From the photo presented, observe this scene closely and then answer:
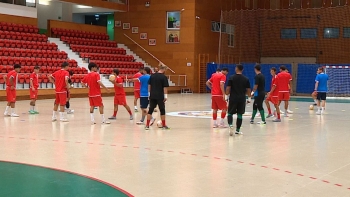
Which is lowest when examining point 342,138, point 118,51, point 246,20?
point 342,138

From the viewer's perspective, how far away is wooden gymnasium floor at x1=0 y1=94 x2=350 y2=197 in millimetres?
6426

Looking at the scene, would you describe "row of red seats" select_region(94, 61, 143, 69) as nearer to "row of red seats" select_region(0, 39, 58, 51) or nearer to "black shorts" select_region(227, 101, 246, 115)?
"row of red seats" select_region(0, 39, 58, 51)

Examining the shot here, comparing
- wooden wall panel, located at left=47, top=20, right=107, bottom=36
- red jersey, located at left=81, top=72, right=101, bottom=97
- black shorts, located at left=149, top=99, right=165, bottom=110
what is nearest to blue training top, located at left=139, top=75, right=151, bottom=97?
red jersey, located at left=81, top=72, right=101, bottom=97

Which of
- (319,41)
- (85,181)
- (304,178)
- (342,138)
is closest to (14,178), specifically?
(85,181)

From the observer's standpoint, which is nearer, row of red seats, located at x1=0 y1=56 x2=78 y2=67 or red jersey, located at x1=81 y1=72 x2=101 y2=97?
red jersey, located at x1=81 y1=72 x2=101 y2=97

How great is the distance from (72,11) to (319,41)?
19.3m

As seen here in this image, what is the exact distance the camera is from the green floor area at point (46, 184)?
19.9 ft

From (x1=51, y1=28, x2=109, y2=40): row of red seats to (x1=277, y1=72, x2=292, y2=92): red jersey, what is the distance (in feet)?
67.4

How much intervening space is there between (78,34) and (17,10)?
17.4ft

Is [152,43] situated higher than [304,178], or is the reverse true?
[152,43]

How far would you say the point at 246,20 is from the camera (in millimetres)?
36656

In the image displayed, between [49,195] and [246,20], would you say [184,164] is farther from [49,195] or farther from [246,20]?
[246,20]

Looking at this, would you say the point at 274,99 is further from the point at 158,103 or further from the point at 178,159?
the point at 178,159

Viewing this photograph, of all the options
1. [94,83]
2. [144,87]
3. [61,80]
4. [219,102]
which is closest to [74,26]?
[61,80]
